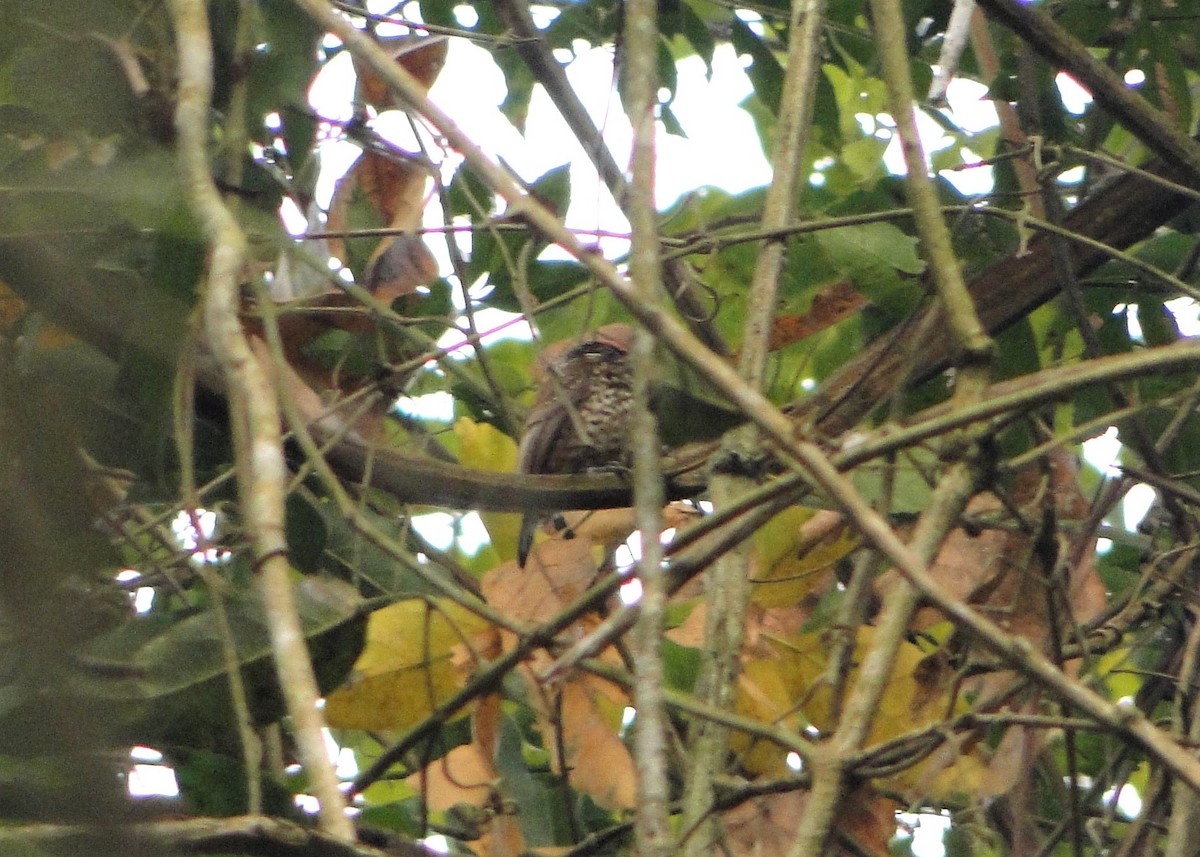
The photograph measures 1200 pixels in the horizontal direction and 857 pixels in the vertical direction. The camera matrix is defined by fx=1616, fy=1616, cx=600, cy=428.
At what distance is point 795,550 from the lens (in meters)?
1.91

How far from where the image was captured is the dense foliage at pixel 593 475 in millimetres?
1161

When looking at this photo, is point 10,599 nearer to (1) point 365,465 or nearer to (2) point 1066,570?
(1) point 365,465

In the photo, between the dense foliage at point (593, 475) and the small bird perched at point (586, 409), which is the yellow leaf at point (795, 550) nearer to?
the dense foliage at point (593, 475)

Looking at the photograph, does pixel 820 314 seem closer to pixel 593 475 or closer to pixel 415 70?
pixel 593 475

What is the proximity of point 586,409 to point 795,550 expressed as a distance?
4.46ft

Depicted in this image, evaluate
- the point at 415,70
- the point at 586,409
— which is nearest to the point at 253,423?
the point at 415,70

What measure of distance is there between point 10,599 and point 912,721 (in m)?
1.30

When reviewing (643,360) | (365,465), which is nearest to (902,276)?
(365,465)

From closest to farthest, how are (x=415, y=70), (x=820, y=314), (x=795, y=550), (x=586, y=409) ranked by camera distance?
(x=795, y=550), (x=415, y=70), (x=820, y=314), (x=586, y=409)

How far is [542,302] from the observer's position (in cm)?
236

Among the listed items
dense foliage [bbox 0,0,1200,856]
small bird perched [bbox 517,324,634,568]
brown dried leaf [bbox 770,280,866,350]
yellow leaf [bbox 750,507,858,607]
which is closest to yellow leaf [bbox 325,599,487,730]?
dense foliage [bbox 0,0,1200,856]

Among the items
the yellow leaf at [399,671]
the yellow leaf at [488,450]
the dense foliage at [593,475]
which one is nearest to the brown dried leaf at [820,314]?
the dense foliage at [593,475]

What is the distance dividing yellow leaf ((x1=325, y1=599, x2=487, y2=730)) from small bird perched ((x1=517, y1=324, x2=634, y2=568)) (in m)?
0.57

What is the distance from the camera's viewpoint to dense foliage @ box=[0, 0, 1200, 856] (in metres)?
1.16
